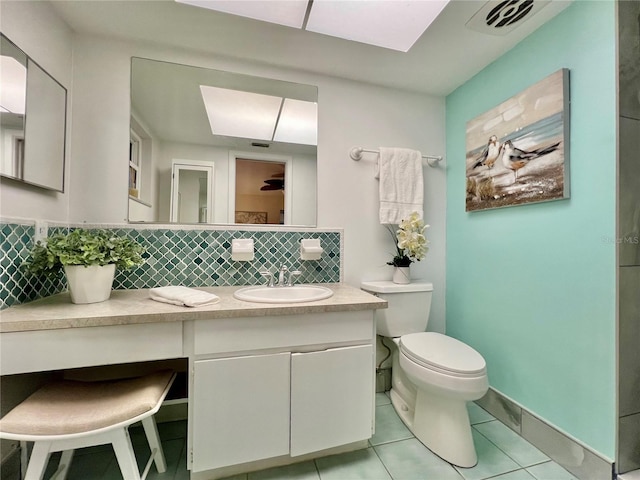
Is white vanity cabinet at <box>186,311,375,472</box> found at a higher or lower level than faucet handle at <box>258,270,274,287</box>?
lower

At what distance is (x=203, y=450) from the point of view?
42.4 inches

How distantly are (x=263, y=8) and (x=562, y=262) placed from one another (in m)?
1.78

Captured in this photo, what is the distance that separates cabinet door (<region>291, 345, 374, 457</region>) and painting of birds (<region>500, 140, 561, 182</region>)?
1.24 metres

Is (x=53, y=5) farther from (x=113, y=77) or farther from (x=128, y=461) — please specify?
(x=128, y=461)

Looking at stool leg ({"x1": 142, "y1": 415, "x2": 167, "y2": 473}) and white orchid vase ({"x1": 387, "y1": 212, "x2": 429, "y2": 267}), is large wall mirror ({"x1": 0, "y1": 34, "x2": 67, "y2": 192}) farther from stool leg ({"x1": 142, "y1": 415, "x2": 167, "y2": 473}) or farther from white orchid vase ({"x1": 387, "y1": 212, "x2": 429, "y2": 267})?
white orchid vase ({"x1": 387, "y1": 212, "x2": 429, "y2": 267})

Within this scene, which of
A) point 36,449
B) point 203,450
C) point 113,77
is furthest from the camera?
point 113,77

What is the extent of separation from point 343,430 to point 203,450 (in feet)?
1.93

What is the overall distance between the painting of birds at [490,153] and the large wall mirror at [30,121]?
227 cm

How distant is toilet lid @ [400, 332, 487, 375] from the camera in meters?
1.23

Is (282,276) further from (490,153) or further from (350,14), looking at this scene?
(490,153)

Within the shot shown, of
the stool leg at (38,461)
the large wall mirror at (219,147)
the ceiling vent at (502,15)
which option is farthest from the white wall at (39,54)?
the ceiling vent at (502,15)

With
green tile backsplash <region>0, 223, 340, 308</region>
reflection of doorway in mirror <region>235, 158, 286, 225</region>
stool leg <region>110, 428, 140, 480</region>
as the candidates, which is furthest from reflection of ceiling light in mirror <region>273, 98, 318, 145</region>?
stool leg <region>110, 428, 140, 480</region>

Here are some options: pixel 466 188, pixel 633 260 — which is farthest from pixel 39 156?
pixel 633 260

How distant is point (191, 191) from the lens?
61.4 inches
